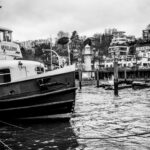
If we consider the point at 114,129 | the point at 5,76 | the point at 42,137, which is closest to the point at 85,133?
the point at 114,129

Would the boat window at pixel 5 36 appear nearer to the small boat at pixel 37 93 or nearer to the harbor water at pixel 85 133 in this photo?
Answer: the small boat at pixel 37 93

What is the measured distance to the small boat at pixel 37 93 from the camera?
15.5 metres

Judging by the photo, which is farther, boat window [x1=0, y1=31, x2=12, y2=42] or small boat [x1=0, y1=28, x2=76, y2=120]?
boat window [x1=0, y1=31, x2=12, y2=42]

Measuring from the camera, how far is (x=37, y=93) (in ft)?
51.2

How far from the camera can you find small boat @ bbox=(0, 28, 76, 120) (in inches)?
610

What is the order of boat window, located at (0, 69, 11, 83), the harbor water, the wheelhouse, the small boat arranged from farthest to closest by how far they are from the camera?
the wheelhouse < boat window, located at (0, 69, 11, 83) < the small boat < the harbor water

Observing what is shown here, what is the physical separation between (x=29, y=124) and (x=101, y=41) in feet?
500

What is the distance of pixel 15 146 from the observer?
42.7 ft

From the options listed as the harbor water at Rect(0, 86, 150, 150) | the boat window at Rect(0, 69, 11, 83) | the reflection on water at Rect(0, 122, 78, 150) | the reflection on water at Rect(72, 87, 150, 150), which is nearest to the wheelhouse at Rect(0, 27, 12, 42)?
the boat window at Rect(0, 69, 11, 83)

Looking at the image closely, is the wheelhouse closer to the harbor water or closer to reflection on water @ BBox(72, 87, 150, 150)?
the harbor water

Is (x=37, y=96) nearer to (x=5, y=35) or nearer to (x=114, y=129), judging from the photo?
(x=114, y=129)

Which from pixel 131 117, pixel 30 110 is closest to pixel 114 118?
pixel 131 117

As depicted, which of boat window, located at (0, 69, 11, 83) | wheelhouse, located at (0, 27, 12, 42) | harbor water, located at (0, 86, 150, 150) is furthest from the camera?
wheelhouse, located at (0, 27, 12, 42)

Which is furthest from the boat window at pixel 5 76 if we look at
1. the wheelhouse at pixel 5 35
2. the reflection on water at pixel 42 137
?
the wheelhouse at pixel 5 35
